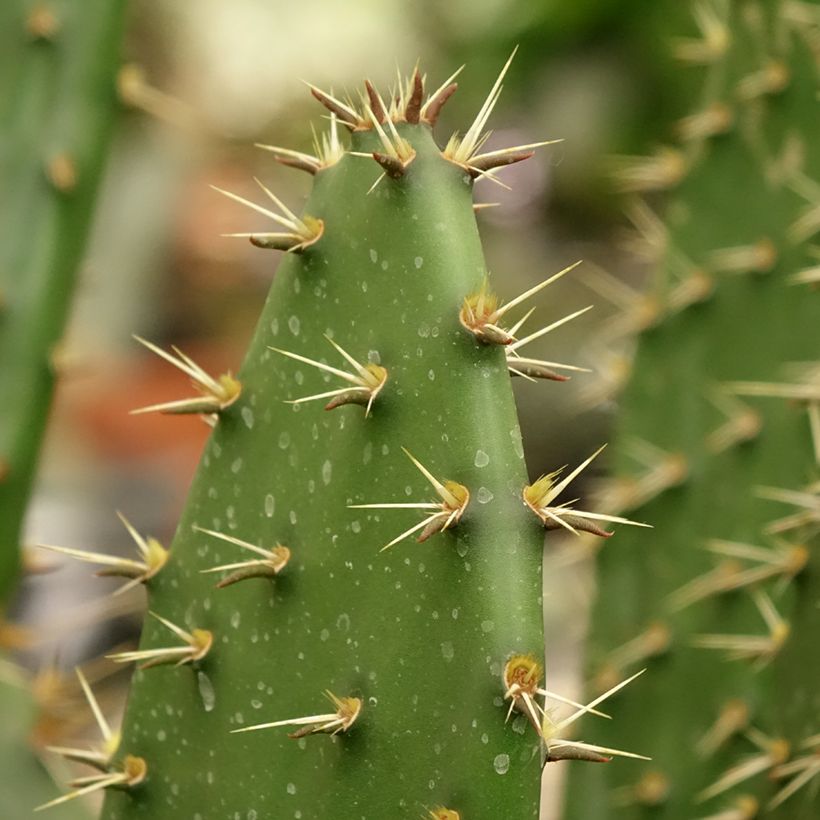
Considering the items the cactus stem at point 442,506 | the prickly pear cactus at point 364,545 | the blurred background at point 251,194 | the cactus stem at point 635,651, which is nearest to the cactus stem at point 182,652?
the prickly pear cactus at point 364,545

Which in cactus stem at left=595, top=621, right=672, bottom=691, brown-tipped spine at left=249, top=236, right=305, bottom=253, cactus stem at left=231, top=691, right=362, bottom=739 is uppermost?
brown-tipped spine at left=249, top=236, right=305, bottom=253

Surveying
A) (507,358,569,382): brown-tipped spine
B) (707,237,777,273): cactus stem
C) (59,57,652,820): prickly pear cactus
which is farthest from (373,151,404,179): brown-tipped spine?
(707,237,777,273): cactus stem

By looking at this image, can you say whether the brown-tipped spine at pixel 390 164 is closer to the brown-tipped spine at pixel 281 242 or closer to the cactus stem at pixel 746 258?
the brown-tipped spine at pixel 281 242

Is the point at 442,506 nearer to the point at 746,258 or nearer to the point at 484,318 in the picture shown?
the point at 484,318

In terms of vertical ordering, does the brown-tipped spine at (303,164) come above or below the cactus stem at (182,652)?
above

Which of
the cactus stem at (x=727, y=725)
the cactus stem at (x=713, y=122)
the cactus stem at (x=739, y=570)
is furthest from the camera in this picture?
the cactus stem at (x=713, y=122)

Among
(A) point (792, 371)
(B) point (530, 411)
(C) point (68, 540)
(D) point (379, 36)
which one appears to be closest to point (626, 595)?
(A) point (792, 371)

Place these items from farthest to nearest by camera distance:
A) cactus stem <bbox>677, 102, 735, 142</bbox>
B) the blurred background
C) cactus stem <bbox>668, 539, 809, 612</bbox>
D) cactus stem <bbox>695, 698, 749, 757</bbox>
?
the blurred background, cactus stem <bbox>677, 102, 735, 142</bbox>, cactus stem <bbox>695, 698, 749, 757</bbox>, cactus stem <bbox>668, 539, 809, 612</bbox>

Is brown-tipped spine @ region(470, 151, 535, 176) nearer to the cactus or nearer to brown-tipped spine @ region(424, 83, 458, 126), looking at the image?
brown-tipped spine @ region(424, 83, 458, 126)
